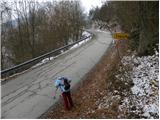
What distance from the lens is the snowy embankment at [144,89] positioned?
9594 millimetres

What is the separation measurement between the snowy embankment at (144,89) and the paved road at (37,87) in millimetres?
3497

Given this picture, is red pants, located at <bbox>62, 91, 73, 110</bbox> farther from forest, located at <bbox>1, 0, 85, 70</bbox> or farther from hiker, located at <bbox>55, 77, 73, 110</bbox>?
forest, located at <bbox>1, 0, 85, 70</bbox>

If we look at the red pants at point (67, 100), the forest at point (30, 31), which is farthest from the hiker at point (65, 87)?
the forest at point (30, 31)

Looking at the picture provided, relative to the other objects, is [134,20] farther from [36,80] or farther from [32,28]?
[32,28]

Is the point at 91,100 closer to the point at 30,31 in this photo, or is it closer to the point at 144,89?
the point at 144,89

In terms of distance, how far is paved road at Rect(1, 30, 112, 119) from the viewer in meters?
11.3

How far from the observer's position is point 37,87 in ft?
47.1

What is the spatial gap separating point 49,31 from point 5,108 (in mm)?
30188

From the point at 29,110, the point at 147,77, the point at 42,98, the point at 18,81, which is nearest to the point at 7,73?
the point at 18,81

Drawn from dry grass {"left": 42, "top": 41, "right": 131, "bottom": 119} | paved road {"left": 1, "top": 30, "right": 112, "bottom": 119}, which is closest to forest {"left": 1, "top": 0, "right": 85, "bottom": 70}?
paved road {"left": 1, "top": 30, "right": 112, "bottom": 119}

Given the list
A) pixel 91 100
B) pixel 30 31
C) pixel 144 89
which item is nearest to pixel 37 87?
pixel 91 100

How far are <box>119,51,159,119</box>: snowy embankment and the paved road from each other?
3.50 m

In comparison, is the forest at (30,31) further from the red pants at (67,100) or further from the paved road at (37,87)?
the red pants at (67,100)

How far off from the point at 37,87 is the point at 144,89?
582cm
